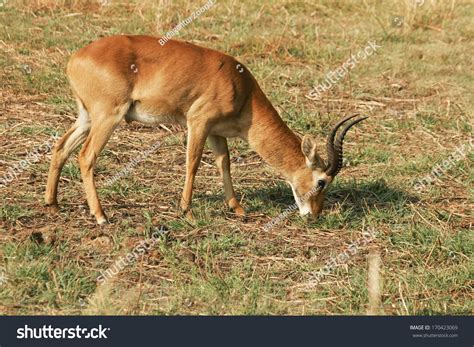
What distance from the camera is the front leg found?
8094mm

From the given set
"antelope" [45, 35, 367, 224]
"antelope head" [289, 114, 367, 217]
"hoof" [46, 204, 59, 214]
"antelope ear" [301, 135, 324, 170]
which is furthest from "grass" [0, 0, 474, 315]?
"antelope ear" [301, 135, 324, 170]

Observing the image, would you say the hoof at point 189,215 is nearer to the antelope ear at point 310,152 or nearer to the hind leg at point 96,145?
the hind leg at point 96,145

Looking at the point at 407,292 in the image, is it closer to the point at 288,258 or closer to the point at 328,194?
the point at 288,258

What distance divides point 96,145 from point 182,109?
835 mm

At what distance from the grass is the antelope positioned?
1.19 ft

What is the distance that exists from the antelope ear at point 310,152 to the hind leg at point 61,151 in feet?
6.34

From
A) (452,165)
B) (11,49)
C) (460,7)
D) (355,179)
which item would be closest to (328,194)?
(355,179)

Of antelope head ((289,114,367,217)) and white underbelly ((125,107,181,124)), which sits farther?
antelope head ((289,114,367,217))

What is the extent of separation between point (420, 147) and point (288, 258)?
342 centimetres

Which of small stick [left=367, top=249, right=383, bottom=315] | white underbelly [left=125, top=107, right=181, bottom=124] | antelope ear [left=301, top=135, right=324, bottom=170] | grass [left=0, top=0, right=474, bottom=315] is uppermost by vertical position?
white underbelly [left=125, top=107, right=181, bottom=124]

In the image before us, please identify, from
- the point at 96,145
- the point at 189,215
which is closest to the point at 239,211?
the point at 189,215

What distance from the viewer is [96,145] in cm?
782

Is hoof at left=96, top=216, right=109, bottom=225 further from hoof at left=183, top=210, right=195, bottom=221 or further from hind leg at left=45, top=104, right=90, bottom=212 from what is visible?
hoof at left=183, top=210, right=195, bottom=221

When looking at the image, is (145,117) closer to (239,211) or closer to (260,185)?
(239,211)
